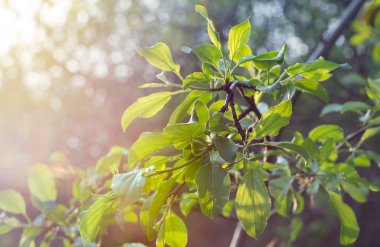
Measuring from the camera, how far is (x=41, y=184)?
0.73m

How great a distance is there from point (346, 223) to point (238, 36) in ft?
1.02

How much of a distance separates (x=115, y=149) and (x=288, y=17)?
2.69 m

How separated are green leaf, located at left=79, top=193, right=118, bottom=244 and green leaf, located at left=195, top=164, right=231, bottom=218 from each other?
9 centimetres

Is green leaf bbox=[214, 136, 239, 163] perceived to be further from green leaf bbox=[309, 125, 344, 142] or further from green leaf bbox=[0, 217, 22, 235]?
green leaf bbox=[0, 217, 22, 235]

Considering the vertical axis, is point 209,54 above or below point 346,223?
above

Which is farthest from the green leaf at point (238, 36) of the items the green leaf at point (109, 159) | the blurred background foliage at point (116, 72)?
the blurred background foliage at point (116, 72)

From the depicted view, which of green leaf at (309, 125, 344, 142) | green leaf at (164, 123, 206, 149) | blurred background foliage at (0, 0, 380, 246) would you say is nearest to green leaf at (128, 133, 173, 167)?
green leaf at (164, 123, 206, 149)

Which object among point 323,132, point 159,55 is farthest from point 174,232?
point 323,132

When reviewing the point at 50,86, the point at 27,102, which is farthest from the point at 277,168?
the point at 27,102

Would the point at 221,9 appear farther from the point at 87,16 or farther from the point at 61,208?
the point at 61,208

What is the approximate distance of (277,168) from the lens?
65 cm

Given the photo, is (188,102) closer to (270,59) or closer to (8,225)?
(270,59)

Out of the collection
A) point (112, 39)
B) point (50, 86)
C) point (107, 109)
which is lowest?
point (107, 109)

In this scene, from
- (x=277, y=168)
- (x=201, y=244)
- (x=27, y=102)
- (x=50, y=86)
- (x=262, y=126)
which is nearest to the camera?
(x=262, y=126)
